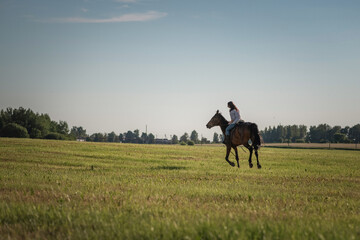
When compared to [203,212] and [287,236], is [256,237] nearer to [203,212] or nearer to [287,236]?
[287,236]

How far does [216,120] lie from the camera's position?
21.5 meters

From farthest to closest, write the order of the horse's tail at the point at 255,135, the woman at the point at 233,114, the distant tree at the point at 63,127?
1. the distant tree at the point at 63,127
2. the woman at the point at 233,114
3. the horse's tail at the point at 255,135

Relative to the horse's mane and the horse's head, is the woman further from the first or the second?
the horse's head

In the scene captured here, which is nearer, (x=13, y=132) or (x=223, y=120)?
(x=223, y=120)

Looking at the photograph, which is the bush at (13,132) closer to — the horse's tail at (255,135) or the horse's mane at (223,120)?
the horse's mane at (223,120)

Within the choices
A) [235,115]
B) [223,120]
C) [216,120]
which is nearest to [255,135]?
[235,115]

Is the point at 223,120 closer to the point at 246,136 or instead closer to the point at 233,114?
the point at 233,114

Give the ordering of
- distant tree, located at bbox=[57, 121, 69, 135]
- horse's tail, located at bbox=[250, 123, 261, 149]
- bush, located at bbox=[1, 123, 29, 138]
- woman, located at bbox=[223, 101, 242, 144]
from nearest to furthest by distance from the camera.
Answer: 1. horse's tail, located at bbox=[250, 123, 261, 149]
2. woman, located at bbox=[223, 101, 242, 144]
3. bush, located at bbox=[1, 123, 29, 138]
4. distant tree, located at bbox=[57, 121, 69, 135]

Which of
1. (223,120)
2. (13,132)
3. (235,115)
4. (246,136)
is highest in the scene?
(235,115)

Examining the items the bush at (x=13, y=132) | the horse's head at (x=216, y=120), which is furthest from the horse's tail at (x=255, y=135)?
the bush at (x=13, y=132)

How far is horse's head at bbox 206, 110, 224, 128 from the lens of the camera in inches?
843

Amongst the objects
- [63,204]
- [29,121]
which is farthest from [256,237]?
[29,121]

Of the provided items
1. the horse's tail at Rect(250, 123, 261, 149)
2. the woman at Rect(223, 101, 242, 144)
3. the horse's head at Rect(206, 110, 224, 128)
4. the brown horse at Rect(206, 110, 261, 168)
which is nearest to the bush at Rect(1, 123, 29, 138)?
the horse's head at Rect(206, 110, 224, 128)

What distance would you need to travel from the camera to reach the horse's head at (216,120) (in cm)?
2142
